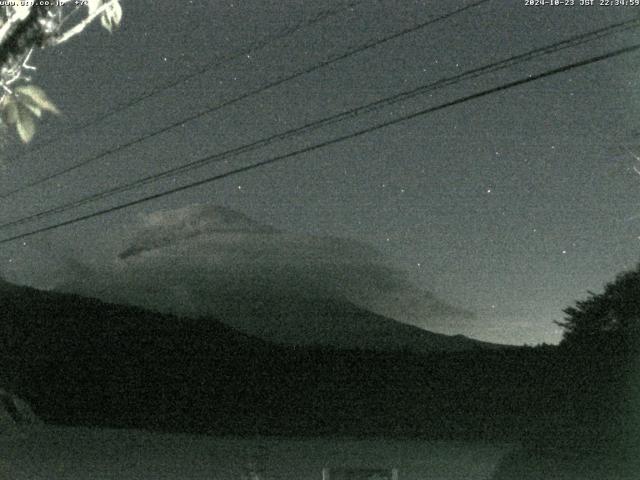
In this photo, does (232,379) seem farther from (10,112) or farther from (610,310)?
(10,112)

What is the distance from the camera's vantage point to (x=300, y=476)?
12641 mm

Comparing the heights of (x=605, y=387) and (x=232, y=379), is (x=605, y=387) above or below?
below

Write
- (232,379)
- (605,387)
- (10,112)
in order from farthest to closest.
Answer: (232,379) < (605,387) < (10,112)

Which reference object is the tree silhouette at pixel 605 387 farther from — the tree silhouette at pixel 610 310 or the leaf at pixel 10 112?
the leaf at pixel 10 112

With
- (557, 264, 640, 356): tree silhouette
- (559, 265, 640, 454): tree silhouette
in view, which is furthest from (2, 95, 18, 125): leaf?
(557, 264, 640, 356): tree silhouette

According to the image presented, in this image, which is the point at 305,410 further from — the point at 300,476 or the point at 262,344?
the point at 300,476

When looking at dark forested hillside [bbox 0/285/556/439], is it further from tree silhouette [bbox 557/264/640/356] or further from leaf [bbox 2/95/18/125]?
leaf [bbox 2/95/18/125]

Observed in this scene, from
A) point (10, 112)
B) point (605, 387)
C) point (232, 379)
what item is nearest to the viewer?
point (10, 112)

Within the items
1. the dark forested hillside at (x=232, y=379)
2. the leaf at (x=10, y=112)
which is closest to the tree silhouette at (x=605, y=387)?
the dark forested hillside at (x=232, y=379)

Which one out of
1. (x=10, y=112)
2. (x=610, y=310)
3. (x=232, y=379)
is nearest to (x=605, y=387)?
(x=610, y=310)

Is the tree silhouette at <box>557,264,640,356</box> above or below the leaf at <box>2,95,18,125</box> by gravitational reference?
above

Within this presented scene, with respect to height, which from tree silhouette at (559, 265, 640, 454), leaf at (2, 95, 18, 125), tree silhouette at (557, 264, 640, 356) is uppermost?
tree silhouette at (557, 264, 640, 356)

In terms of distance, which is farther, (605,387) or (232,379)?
(232,379)

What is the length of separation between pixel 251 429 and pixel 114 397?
456 centimetres
